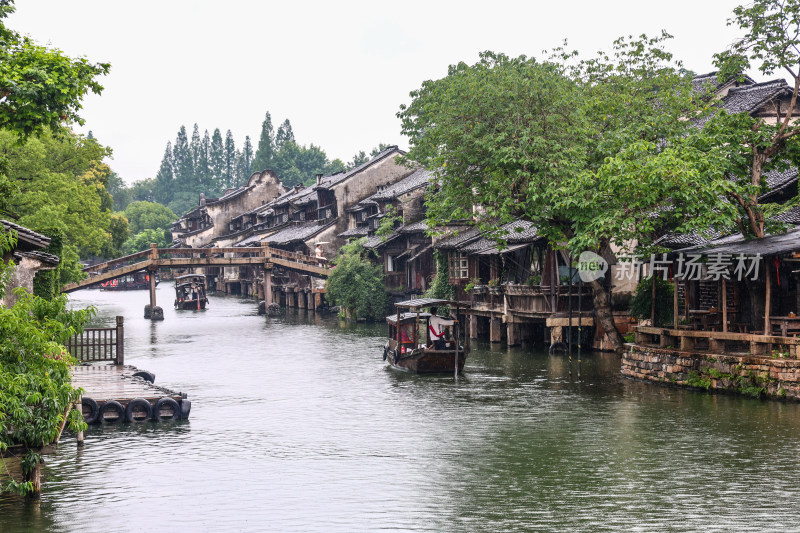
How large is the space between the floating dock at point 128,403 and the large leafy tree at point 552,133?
13073 millimetres

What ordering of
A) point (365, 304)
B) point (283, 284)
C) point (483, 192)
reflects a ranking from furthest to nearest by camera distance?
1. point (283, 284)
2. point (365, 304)
3. point (483, 192)

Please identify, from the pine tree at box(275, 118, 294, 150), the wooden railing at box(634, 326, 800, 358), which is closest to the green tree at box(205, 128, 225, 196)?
the pine tree at box(275, 118, 294, 150)

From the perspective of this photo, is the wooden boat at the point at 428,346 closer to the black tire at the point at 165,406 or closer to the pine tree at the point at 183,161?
the black tire at the point at 165,406

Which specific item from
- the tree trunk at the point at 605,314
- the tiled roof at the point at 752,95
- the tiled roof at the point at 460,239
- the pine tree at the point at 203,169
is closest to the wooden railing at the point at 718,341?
the tree trunk at the point at 605,314

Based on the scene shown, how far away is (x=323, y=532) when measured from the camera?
1453cm

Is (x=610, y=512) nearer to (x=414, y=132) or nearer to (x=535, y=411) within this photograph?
(x=535, y=411)

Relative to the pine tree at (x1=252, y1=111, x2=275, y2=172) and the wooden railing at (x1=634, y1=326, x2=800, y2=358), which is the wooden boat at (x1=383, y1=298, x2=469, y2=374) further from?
the pine tree at (x1=252, y1=111, x2=275, y2=172)

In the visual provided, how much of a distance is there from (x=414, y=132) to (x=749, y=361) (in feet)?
66.5

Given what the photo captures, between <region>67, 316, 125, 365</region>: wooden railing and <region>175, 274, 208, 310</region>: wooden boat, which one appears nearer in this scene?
<region>67, 316, 125, 365</region>: wooden railing

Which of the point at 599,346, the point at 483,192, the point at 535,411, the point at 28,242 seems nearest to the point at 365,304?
the point at 599,346

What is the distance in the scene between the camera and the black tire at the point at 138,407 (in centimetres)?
2355

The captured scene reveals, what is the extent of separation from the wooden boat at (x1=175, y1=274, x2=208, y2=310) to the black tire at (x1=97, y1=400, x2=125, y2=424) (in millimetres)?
55389

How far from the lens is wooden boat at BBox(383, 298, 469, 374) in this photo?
3344 centimetres

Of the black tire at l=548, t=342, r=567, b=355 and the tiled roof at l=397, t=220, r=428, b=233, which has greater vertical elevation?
the tiled roof at l=397, t=220, r=428, b=233
